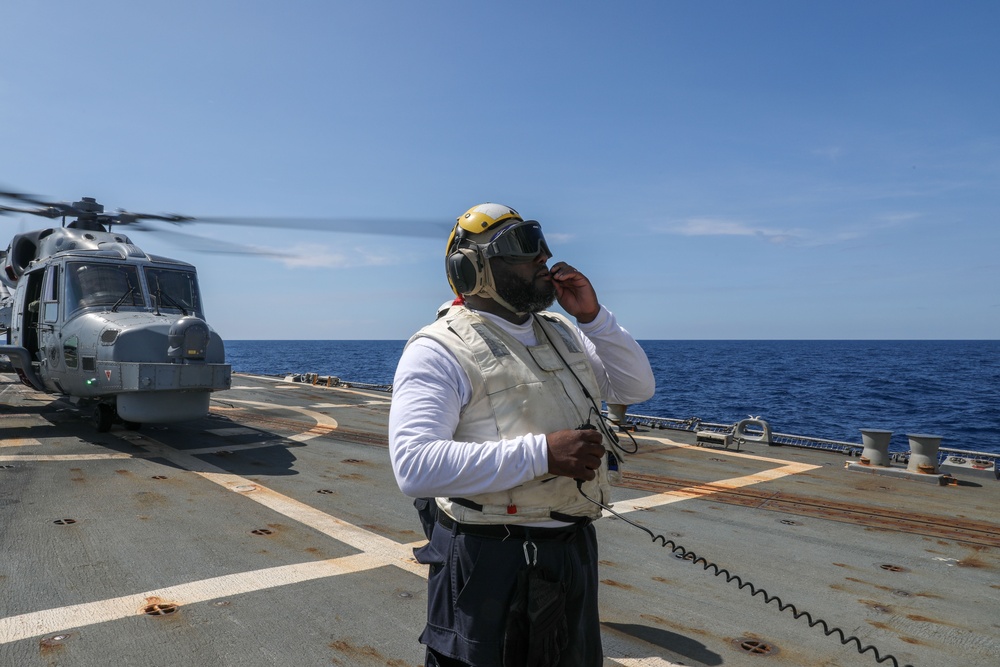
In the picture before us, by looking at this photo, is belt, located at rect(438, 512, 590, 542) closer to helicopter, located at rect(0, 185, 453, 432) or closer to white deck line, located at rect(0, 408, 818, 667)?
white deck line, located at rect(0, 408, 818, 667)

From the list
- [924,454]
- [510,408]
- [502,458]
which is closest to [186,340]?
[510,408]

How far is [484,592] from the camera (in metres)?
2.45

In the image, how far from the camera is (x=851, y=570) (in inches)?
219

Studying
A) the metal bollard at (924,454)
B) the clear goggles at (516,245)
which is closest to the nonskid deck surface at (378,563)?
the metal bollard at (924,454)

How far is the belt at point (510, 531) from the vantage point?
249 cm

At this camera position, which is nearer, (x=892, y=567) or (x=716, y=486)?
(x=892, y=567)

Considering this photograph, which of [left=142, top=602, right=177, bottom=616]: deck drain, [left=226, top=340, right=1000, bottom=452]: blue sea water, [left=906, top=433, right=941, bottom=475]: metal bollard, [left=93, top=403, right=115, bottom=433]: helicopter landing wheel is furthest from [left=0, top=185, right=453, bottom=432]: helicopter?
[left=226, top=340, right=1000, bottom=452]: blue sea water

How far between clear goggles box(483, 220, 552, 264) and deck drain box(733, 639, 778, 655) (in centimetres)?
291

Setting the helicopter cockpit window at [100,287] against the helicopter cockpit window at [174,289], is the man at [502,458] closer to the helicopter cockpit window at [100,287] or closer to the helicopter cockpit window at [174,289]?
the helicopter cockpit window at [174,289]

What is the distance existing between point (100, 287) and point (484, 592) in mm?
Result: 11583

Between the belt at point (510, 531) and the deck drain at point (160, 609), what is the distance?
2.80m

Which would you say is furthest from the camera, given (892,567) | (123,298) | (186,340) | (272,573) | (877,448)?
(123,298)

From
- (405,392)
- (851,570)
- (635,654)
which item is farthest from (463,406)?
(851,570)

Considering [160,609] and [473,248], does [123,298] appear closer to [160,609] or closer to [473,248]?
[160,609]
